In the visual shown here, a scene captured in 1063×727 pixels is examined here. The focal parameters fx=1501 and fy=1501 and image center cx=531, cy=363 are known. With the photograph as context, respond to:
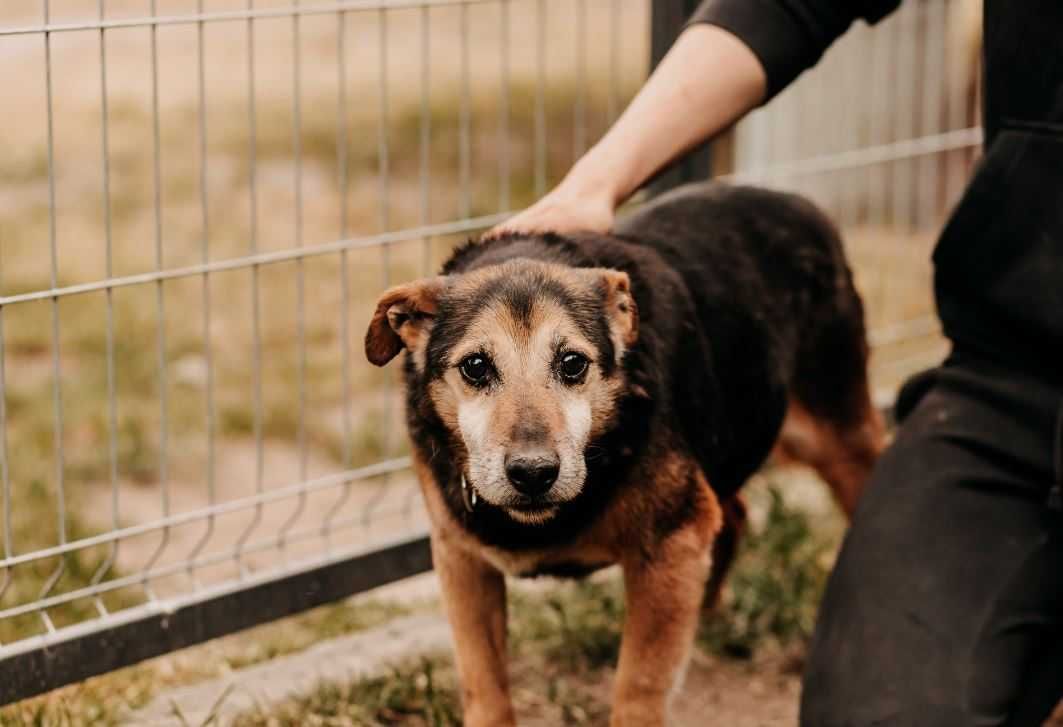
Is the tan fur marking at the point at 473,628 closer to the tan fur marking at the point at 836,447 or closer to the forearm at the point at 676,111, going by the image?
the forearm at the point at 676,111

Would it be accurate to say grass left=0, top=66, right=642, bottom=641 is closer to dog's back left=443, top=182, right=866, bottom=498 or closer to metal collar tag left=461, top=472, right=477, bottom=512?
metal collar tag left=461, top=472, right=477, bottom=512

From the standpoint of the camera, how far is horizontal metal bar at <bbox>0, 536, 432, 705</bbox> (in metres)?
3.55

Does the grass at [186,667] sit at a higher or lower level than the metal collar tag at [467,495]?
lower

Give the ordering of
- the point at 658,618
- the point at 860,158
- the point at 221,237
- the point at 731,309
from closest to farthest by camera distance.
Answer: the point at 658,618
the point at 731,309
the point at 860,158
the point at 221,237

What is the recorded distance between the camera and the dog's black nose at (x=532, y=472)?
2.79 meters

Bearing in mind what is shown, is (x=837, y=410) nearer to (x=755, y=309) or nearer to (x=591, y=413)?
(x=755, y=309)

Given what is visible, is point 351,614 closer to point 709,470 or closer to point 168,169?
point 709,470

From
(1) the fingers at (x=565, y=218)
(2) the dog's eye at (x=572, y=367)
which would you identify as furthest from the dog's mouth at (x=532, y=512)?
(1) the fingers at (x=565, y=218)

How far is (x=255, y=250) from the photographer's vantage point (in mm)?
4055

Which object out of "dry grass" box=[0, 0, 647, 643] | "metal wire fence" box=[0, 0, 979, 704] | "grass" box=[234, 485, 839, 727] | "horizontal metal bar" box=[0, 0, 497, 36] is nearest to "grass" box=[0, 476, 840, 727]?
"grass" box=[234, 485, 839, 727]

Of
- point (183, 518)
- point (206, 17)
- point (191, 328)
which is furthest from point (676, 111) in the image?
point (191, 328)

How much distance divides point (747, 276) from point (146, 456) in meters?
2.54

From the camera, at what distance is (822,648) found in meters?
3.26

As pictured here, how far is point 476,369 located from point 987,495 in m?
1.13
